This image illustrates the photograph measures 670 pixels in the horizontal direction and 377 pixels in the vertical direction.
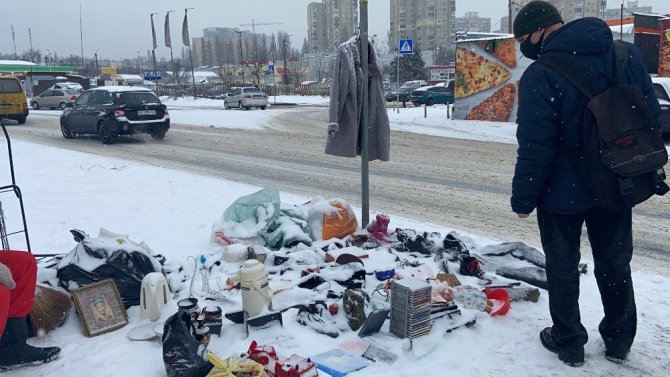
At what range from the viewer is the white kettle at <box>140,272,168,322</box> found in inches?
155

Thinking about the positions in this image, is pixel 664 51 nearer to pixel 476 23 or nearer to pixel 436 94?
pixel 436 94

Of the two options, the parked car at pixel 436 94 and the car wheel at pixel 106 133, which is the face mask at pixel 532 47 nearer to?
the car wheel at pixel 106 133

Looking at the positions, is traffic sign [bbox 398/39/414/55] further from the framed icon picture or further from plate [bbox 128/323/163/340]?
plate [bbox 128/323/163/340]

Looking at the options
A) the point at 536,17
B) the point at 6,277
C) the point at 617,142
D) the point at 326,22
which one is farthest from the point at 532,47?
the point at 326,22

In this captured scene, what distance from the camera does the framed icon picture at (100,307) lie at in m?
3.81

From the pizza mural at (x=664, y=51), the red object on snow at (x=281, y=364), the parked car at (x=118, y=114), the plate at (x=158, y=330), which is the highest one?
the pizza mural at (x=664, y=51)

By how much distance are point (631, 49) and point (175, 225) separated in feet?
16.5

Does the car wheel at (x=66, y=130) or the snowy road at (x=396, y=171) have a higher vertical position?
the car wheel at (x=66, y=130)

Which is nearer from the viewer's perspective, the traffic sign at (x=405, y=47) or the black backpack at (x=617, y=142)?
the black backpack at (x=617, y=142)

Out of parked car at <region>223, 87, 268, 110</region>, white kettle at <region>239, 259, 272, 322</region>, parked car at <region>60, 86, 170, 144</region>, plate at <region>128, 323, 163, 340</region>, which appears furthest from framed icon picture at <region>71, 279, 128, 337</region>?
parked car at <region>223, 87, 268, 110</region>

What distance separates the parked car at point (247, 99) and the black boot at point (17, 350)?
29262 millimetres

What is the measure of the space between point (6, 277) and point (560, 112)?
3.20m

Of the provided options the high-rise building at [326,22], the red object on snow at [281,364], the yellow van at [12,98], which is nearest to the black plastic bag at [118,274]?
the red object on snow at [281,364]

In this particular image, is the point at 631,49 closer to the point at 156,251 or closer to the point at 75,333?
the point at 75,333
